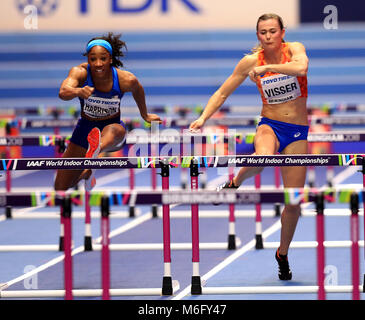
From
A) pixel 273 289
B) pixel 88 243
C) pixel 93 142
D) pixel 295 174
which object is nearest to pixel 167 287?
pixel 273 289

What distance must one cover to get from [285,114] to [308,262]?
164cm

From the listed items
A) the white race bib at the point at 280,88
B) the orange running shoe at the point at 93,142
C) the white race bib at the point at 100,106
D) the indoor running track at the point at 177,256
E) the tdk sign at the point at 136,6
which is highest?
the tdk sign at the point at 136,6

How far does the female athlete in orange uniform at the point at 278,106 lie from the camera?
7.29 metres

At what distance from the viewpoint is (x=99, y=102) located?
802cm

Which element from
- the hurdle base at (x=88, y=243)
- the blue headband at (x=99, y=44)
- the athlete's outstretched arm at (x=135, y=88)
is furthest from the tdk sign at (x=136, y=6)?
the blue headband at (x=99, y=44)

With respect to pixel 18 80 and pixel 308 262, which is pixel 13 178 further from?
pixel 308 262

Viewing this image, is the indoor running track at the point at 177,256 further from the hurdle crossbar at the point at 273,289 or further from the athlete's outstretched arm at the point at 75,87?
the athlete's outstretched arm at the point at 75,87

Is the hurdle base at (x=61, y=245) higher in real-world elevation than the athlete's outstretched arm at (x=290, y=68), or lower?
lower

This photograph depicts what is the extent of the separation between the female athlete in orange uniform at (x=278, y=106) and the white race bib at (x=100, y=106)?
38.7 inches

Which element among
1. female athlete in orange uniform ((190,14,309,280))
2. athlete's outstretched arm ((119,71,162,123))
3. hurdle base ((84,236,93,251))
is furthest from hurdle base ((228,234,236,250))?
athlete's outstretched arm ((119,71,162,123))

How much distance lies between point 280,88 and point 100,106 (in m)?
1.62

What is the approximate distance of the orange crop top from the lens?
7371 mm

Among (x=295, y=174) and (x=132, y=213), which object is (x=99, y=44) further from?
(x=132, y=213)
